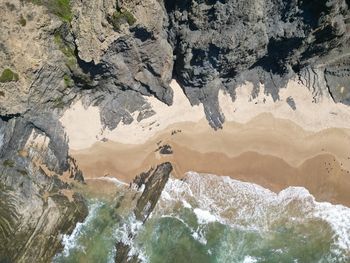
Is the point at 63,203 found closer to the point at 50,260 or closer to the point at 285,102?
the point at 50,260

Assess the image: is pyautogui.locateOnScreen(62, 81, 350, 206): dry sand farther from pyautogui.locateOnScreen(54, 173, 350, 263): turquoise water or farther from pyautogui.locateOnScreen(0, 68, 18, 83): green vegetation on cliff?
pyautogui.locateOnScreen(0, 68, 18, 83): green vegetation on cliff

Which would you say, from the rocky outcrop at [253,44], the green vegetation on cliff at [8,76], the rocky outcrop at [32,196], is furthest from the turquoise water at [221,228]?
the green vegetation on cliff at [8,76]

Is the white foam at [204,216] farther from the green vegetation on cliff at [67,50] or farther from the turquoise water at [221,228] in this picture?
the green vegetation on cliff at [67,50]

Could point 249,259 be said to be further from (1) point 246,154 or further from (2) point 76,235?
(2) point 76,235

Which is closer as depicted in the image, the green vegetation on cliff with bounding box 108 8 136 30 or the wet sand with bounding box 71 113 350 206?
the green vegetation on cliff with bounding box 108 8 136 30

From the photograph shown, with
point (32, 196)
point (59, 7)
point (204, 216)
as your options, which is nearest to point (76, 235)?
point (32, 196)

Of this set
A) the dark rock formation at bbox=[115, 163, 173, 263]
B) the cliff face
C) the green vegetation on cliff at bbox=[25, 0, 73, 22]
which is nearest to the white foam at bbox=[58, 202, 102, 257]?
the cliff face

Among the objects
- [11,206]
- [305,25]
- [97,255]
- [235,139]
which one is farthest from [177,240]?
[305,25]
